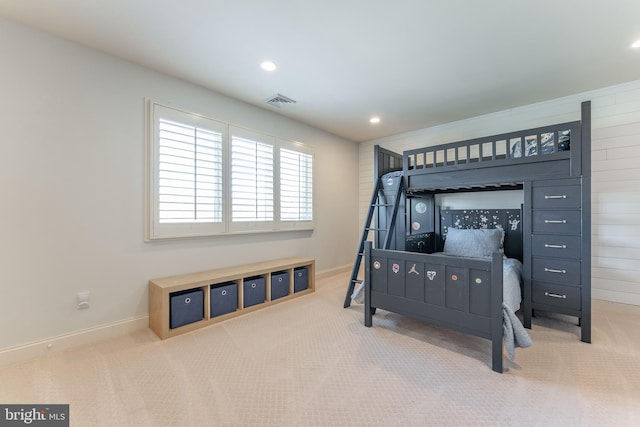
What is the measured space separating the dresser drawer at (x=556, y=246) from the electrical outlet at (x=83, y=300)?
14.0 ft

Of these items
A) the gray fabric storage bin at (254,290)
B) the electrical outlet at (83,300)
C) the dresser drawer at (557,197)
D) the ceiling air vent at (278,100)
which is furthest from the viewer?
the ceiling air vent at (278,100)

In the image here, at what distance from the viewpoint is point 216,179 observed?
3170mm

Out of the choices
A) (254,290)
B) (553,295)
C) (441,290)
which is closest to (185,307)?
(254,290)

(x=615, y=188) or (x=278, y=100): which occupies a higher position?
(x=278, y=100)

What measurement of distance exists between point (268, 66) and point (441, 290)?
2.67m

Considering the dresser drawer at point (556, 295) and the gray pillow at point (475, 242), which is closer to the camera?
the dresser drawer at point (556, 295)

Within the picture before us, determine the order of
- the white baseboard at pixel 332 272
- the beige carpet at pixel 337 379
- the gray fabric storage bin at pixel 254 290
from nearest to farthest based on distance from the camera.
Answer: the beige carpet at pixel 337 379
the gray fabric storage bin at pixel 254 290
the white baseboard at pixel 332 272

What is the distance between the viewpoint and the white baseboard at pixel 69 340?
2039 mm

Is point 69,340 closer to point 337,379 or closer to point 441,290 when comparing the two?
point 337,379

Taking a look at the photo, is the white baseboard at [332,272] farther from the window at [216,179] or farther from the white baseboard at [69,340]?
the white baseboard at [69,340]

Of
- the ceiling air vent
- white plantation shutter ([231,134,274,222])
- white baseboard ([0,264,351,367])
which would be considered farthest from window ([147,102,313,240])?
white baseboard ([0,264,351,367])

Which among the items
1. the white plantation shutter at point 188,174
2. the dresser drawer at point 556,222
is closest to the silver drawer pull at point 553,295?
the dresser drawer at point 556,222

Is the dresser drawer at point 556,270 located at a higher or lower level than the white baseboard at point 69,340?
higher

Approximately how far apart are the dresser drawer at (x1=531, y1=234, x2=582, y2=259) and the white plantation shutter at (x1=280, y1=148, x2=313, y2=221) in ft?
9.60
